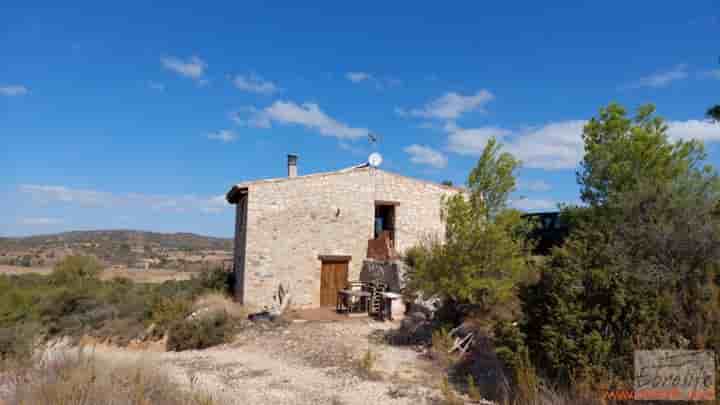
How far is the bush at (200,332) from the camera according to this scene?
11758 mm

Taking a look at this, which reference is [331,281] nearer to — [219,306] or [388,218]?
[388,218]

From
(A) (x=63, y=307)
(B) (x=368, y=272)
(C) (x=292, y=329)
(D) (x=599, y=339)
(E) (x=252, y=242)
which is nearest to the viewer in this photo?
(D) (x=599, y=339)

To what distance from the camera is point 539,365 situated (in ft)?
19.4

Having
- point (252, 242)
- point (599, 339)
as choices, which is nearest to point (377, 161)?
point (252, 242)

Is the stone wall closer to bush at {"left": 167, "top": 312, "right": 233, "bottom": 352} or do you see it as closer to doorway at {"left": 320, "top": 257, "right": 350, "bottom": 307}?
doorway at {"left": 320, "top": 257, "right": 350, "bottom": 307}

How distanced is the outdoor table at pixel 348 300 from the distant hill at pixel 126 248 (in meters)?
27.5

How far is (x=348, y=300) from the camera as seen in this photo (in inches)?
576

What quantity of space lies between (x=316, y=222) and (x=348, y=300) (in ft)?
9.85

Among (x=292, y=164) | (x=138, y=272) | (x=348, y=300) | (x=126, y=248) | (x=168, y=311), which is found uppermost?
(x=292, y=164)

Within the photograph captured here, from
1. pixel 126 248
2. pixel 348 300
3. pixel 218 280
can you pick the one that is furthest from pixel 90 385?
pixel 126 248

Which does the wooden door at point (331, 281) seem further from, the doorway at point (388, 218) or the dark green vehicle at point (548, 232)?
the dark green vehicle at point (548, 232)

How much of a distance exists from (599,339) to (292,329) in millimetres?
8659

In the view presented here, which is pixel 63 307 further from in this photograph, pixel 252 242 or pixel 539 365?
pixel 539 365

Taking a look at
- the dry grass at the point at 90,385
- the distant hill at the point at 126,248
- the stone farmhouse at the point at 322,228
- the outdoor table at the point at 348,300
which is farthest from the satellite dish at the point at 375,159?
the distant hill at the point at 126,248
